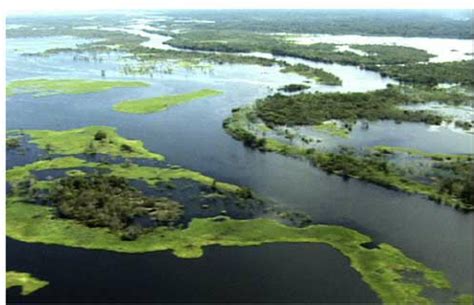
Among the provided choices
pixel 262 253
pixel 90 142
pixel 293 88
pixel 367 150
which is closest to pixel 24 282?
pixel 262 253

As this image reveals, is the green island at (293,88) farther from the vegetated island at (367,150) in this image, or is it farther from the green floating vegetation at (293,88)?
the vegetated island at (367,150)

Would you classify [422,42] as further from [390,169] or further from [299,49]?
[390,169]

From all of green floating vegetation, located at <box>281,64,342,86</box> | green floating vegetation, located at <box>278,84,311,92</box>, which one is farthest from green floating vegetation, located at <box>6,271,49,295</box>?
green floating vegetation, located at <box>281,64,342,86</box>

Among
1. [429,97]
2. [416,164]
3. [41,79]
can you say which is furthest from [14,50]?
[416,164]

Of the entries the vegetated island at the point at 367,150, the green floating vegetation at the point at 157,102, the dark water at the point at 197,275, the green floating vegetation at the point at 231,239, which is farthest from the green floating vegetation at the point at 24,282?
the green floating vegetation at the point at 157,102

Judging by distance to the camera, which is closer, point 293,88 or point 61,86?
point 293,88

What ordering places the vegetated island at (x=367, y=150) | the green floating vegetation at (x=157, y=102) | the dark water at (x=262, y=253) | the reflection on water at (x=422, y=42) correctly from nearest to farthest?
the dark water at (x=262, y=253)
the vegetated island at (x=367, y=150)
the green floating vegetation at (x=157, y=102)
the reflection on water at (x=422, y=42)
